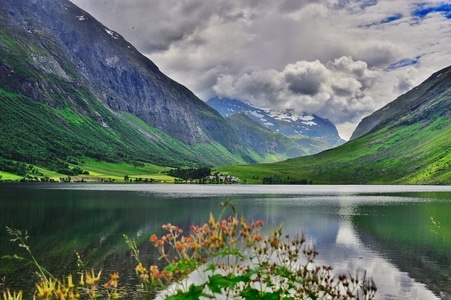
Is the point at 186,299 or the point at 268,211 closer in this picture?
the point at 186,299

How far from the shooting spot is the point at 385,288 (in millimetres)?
33844

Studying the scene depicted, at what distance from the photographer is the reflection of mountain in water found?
3803 cm

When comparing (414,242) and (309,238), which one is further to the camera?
(309,238)

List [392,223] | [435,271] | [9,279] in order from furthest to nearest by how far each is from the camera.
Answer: [392,223] < [435,271] < [9,279]

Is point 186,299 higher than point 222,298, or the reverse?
point 186,299

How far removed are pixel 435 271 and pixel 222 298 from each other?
70.3 ft

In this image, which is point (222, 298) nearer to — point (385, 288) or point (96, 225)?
point (385, 288)

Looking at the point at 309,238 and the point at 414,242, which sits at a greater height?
the point at 414,242

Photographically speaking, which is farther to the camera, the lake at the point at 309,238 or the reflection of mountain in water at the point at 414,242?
the reflection of mountain in water at the point at 414,242

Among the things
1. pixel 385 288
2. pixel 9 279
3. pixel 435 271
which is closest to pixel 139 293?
pixel 9 279

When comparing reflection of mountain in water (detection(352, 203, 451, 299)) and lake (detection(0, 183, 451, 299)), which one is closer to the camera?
lake (detection(0, 183, 451, 299))

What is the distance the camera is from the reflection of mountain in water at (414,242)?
3803cm

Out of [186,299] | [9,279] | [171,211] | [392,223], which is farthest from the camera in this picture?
[171,211]

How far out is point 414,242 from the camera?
181ft
